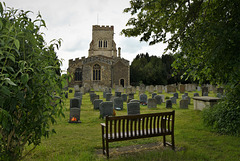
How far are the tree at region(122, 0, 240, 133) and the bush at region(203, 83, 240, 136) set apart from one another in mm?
32

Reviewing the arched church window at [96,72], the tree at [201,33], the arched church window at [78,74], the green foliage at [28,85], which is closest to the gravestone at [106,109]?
the tree at [201,33]

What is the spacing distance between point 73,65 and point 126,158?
39.7 metres

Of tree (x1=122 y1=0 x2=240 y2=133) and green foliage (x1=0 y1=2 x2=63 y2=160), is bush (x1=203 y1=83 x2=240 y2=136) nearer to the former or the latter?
tree (x1=122 y1=0 x2=240 y2=133)

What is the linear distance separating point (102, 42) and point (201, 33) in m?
53.2

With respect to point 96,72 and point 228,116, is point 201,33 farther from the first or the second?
point 96,72

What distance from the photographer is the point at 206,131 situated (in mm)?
6039

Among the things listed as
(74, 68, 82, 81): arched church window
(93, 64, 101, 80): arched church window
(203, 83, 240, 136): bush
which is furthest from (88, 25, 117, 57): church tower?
(203, 83, 240, 136): bush

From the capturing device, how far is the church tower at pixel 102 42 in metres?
55.7

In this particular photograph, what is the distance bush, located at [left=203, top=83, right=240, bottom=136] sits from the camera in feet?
18.1

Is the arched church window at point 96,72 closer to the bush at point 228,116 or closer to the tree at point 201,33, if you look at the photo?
the tree at point 201,33

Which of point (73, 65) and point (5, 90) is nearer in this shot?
point (5, 90)

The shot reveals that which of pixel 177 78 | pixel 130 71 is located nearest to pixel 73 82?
pixel 130 71

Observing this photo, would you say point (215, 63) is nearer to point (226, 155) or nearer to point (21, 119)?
point (226, 155)

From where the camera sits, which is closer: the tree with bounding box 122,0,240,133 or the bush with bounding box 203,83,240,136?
the tree with bounding box 122,0,240,133
